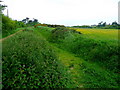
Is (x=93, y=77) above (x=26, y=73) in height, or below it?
below

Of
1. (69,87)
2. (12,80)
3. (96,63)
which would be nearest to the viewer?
(12,80)

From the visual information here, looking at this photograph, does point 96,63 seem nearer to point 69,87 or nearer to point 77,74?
point 77,74

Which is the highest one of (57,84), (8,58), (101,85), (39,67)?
(8,58)

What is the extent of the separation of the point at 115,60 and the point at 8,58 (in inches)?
199

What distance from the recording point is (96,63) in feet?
22.6

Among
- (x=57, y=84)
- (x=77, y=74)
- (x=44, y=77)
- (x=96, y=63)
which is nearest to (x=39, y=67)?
(x=44, y=77)

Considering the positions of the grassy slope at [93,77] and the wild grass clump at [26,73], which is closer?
the wild grass clump at [26,73]

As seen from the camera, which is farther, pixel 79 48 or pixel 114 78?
pixel 79 48

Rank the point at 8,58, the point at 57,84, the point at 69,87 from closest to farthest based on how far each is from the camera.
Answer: the point at 8,58 < the point at 57,84 < the point at 69,87

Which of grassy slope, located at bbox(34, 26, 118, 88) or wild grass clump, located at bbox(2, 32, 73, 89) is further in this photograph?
grassy slope, located at bbox(34, 26, 118, 88)

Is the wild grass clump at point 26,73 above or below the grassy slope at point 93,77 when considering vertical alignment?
above

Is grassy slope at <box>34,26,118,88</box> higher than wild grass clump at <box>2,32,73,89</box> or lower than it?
lower

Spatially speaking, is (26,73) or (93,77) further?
(93,77)

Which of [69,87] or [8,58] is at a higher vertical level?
[8,58]
